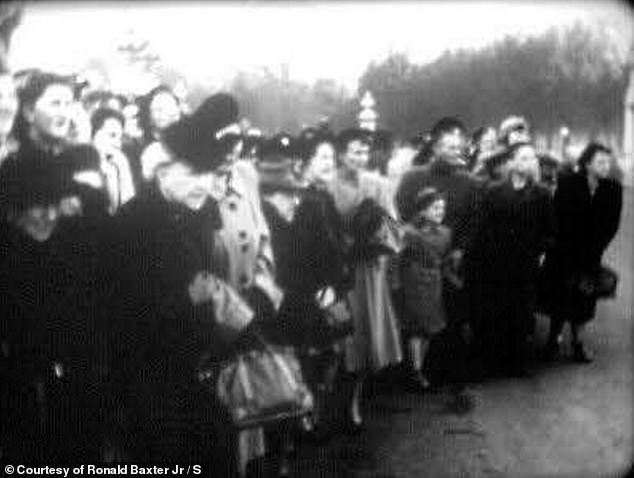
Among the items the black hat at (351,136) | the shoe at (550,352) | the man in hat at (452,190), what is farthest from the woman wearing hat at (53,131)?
the shoe at (550,352)

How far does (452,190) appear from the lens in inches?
132

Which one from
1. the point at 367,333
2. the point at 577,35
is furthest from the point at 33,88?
the point at 577,35

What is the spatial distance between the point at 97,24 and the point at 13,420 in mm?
1558

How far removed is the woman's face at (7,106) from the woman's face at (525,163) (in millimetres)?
1955

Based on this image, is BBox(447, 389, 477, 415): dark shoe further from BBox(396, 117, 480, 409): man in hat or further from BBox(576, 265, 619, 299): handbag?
BBox(576, 265, 619, 299): handbag

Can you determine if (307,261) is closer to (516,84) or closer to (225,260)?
(225,260)

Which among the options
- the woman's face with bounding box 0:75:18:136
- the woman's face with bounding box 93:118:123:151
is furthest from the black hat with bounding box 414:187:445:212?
the woman's face with bounding box 0:75:18:136

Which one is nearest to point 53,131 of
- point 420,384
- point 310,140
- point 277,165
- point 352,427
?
point 277,165

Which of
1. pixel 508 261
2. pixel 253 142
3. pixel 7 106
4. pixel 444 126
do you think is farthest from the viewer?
pixel 508 261

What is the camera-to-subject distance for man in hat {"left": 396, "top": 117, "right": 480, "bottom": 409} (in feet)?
10.9

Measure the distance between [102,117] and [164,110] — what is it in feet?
0.77

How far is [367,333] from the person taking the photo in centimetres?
338

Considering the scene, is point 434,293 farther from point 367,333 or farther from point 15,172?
point 15,172

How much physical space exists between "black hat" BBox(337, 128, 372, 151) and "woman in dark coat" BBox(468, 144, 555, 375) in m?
0.56
